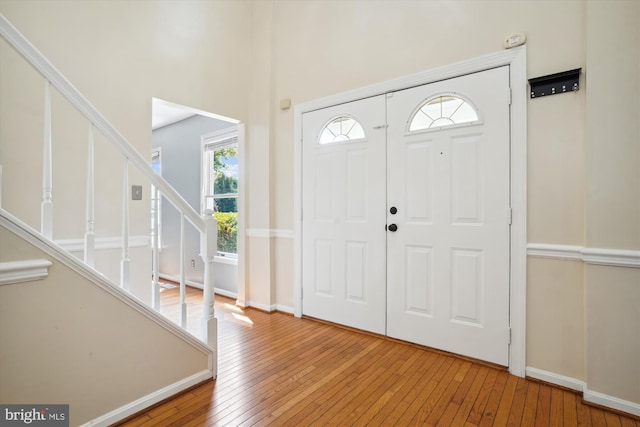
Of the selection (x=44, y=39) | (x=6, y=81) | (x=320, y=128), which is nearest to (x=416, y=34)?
(x=320, y=128)

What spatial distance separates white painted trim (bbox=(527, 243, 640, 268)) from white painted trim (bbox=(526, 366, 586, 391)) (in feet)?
2.56

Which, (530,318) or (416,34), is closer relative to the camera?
(530,318)

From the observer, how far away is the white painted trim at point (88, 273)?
1.31 metres

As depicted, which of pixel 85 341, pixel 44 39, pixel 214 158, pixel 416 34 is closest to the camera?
pixel 85 341

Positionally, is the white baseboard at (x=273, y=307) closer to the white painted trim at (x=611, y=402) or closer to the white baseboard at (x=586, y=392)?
the white baseboard at (x=586, y=392)

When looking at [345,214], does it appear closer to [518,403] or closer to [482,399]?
[482,399]

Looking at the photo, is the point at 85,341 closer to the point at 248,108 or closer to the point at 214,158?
the point at 248,108

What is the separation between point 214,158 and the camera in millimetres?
4781

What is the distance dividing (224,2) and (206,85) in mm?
1009

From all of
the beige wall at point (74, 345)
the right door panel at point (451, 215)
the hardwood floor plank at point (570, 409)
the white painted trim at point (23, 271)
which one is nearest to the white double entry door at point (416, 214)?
the right door panel at point (451, 215)

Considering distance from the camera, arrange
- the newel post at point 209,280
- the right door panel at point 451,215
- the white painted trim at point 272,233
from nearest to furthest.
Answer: the newel post at point 209,280
the right door panel at point 451,215
the white painted trim at point 272,233

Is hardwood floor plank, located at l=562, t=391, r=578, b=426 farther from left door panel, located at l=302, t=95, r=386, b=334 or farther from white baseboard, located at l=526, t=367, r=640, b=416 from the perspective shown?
left door panel, located at l=302, t=95, r=386, b=334

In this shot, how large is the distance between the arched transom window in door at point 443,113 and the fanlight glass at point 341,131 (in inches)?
21.5

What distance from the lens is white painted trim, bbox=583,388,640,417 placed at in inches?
69.7
